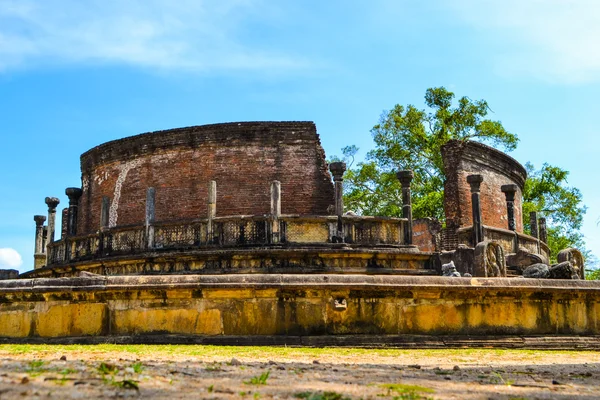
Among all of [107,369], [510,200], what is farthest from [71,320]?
[510,200]

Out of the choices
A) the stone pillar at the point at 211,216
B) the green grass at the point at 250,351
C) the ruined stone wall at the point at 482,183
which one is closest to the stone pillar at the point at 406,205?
the stone pillar at the point at 211,216

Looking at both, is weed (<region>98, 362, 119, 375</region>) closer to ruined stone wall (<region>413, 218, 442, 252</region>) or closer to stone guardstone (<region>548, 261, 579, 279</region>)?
stone guardstone (<region>548, 261, 579, 279</region>)

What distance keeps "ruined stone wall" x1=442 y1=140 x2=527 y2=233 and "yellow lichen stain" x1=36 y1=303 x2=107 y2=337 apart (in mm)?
12947

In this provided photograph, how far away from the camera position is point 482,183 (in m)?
20.0

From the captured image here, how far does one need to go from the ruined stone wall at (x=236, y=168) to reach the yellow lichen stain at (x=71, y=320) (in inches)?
357

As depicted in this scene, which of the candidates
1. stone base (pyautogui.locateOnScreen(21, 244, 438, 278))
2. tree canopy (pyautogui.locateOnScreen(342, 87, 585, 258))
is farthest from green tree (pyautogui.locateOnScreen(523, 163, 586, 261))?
stone base (pyautogui.locateOnScreen(21, 244, 438, 278))

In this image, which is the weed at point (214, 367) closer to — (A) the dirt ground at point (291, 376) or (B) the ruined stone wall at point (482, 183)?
(A) the dirt ground at point (291, 376)

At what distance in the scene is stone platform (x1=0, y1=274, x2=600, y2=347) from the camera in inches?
279

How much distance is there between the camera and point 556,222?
29688 mm

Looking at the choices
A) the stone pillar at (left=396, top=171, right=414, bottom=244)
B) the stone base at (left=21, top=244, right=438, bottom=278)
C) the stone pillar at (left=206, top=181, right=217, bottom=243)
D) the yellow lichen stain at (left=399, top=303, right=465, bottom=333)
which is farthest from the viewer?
the stone pillar at (left=396, top=171, right=414, bottom=244)

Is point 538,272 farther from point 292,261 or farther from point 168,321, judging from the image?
point 292,261

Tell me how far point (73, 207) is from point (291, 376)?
16.0 meters

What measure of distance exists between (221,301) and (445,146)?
13.4 metres

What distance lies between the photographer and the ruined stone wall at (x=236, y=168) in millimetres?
16500
